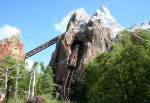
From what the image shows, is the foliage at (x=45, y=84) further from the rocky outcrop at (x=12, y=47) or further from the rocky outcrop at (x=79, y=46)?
the rocky outcrop at (x=12, y=47)

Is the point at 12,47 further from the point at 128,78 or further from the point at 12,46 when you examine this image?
the point at 128,78

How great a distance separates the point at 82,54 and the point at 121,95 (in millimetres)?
29533

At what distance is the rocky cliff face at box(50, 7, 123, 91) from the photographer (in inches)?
2275

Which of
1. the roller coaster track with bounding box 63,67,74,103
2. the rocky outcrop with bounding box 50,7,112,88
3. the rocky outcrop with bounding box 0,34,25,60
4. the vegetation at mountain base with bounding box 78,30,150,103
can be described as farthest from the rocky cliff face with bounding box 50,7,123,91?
the vegetation at mountain base with bounding box 78,30,150,103

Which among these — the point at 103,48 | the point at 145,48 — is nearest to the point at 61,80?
the point at 103,48

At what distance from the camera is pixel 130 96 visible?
A: 29125 mm

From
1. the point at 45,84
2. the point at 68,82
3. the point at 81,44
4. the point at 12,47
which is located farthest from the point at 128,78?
A: the point at 12,47

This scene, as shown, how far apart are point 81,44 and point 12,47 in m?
9.07

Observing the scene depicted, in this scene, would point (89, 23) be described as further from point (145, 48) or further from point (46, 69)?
point (145, 48)

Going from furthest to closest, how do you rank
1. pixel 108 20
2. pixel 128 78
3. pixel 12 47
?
pixel 108 20
pixel 12 47
pixel 128 78

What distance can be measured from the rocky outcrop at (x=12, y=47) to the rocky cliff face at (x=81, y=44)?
4.93m

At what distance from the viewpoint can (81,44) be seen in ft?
199

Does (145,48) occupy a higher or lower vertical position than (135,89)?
higher

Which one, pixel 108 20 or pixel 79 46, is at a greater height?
pixel 108 20
